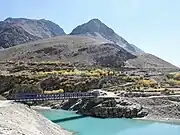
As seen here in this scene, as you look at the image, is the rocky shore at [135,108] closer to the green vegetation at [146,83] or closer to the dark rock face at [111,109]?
the dark rock face at [111,109]

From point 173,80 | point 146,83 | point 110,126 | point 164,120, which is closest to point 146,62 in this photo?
point 173,80

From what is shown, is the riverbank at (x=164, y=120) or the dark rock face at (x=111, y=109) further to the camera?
the dark rock face at (x=111, y=109)

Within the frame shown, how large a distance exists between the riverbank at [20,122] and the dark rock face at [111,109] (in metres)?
20.0

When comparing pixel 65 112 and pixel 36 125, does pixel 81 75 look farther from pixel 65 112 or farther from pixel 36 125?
pixel 36 125

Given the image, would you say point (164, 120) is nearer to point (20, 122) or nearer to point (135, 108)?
point (135, 108)

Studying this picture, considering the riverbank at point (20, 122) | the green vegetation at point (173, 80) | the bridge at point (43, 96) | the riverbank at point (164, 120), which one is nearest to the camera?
the riverbank at point (20, 122)

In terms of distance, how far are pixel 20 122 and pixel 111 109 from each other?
3206 centimetres

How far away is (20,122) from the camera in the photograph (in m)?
38.2

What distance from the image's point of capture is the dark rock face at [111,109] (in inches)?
2643

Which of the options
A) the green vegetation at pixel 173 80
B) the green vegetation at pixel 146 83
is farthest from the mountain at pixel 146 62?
the green vegetation at pixel 146 83

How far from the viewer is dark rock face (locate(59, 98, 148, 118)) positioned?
67125 millimetres

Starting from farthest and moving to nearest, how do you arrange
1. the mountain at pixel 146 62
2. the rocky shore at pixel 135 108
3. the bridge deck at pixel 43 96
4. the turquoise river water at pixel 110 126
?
the mountain at pixel 146 62 < the rocky shore at pixel 135 108 < the bridge deck at pixel 43 96 < the turquoise river water at pixel 110 126

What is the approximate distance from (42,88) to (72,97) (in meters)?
25.8

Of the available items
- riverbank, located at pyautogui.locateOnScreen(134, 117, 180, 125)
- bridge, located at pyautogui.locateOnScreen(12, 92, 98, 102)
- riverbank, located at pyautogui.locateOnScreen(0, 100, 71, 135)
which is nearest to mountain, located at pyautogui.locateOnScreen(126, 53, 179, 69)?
bridge, located at pyautogui.locateOnScreen(12, 92, 98, 102)
